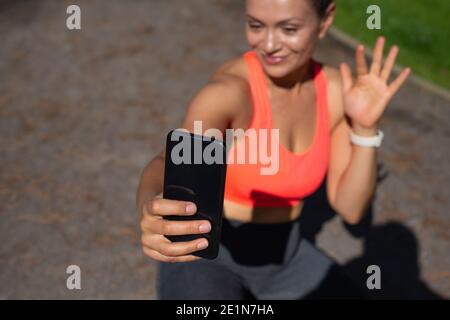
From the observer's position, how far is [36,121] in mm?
5516

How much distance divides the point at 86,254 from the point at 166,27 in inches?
153

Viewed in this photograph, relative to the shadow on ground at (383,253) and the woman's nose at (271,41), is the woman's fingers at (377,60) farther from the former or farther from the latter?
the shadow on ground at (383,253)

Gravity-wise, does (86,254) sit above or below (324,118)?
below

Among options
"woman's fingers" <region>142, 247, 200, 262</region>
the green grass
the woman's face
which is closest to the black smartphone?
→ "woman's fingers" <region>142, 247, 200, 262</region>

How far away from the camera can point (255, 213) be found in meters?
3.18

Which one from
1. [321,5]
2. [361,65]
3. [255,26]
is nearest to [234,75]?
[255,26]

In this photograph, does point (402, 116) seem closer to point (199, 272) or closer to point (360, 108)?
point (360, 108)

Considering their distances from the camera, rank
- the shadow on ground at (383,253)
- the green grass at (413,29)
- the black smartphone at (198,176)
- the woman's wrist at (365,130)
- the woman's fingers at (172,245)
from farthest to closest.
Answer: the green grass at (413,29) < the shadow on ground at (383,253) < the woman's wrist at (365,130) < the woman's fingers at (172,245) < the black smartphone at (198,176)

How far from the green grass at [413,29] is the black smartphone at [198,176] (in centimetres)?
508

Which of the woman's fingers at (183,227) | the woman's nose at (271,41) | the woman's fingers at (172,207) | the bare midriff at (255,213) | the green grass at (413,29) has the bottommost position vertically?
the bare midriff at (255,213)

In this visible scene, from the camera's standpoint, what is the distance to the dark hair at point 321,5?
286 cm

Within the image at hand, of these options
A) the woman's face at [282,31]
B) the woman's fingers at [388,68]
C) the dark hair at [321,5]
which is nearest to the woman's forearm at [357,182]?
the woman's fingers at [388,68]
